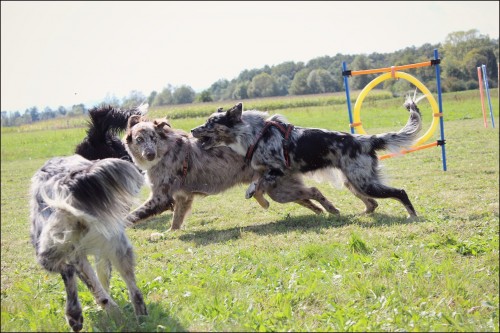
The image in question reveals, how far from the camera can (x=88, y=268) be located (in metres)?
3.71

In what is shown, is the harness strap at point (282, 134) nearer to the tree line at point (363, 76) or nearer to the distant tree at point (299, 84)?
the tree line at point (363, 76)

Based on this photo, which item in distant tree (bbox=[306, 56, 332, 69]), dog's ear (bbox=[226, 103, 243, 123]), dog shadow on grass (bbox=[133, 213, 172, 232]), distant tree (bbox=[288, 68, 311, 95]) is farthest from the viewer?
distant tree (bbox=[288, 68, 311, 95])

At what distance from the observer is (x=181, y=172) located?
707 centimetres

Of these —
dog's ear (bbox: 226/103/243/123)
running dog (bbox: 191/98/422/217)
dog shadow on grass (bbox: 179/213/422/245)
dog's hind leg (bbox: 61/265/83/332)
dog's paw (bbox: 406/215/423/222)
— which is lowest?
dog shadow on grass (bbox: 179/213/422/245)

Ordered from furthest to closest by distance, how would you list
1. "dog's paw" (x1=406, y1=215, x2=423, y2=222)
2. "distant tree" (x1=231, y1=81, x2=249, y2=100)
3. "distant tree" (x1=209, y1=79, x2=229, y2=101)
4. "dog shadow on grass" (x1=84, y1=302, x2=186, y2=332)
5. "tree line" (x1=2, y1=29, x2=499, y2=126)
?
"distant tree" (x1=209, y1=79, x2=229, y2=101)
"distant tree" (x1=231, y1=81, x2=249, y2=100)
"tree line" (x1=2, y1=29, x2=499, y2=126)
"dog's paw" (x1=406, y1=215, x2=423, y2=222)
"dog shadow on grass" (x1=84, y1=302, x2=186, y2=332)

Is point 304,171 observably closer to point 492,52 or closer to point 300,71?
point 300,71

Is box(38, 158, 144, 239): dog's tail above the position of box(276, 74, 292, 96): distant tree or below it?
below

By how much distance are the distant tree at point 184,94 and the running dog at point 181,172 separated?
55.7 ft

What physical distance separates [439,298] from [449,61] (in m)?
15.5

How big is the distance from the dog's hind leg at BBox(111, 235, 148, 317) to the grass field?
93 mm

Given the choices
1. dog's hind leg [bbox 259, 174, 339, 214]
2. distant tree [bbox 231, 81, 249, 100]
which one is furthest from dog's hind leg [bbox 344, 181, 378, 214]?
distant tree [bbox 231, 81, 249, 100]

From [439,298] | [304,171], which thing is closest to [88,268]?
[439,298]

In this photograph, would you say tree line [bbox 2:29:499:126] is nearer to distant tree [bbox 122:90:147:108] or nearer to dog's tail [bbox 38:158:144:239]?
distant tree [bbox 122:90:147:108]

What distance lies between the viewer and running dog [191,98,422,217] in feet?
21.4
